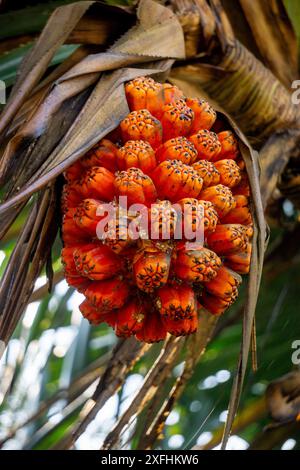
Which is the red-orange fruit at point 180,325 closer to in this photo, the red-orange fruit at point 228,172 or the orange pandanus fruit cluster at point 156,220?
the orange pandanus fruit cluster at point 156,220

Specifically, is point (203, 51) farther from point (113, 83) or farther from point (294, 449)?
point (294, 449)

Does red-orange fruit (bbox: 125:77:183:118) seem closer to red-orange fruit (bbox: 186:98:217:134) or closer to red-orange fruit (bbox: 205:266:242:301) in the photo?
red-orange fruit (bbox: 186:98:217:134)

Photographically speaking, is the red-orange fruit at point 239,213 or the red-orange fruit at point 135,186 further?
the red-orange fruit at point 239,213

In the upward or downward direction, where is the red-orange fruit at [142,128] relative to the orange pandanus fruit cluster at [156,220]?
upward

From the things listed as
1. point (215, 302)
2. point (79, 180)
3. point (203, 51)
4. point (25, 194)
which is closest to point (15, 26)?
point (203, 51)

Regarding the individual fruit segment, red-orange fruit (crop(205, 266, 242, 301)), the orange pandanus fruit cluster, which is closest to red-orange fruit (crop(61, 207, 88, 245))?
the orange pandanus fruit cluster

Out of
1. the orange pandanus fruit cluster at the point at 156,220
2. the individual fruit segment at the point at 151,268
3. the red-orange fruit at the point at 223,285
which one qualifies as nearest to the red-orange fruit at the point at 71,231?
the orange pandanus fruit cluster at the point at 156,220
